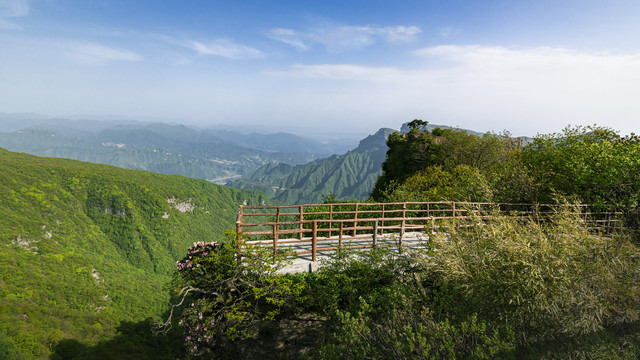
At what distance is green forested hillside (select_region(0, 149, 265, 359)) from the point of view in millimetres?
60625

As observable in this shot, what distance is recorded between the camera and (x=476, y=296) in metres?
8.02

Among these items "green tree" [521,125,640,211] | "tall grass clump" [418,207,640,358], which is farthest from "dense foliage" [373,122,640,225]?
"tall grass clump" [418,207,640,358]

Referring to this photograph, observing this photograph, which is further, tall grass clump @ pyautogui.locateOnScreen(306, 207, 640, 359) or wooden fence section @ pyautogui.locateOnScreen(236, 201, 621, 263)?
wooden fence section @ pyautogui.locateOnScreen(236, 201, 621, 263)

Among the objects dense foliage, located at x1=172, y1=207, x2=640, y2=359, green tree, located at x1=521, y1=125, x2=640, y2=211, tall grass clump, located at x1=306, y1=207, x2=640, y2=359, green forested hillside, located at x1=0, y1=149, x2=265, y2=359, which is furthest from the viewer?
green forested hillside, located at x1=0, y1=149, x2=265, y2=359

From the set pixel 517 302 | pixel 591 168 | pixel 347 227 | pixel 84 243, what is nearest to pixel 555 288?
pixel 517 302

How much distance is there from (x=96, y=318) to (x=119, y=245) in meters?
59.5

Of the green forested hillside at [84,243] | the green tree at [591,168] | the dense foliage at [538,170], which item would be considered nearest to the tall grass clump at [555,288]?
the dense foliage at [538,170]

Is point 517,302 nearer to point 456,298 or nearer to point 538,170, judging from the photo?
point 456,298

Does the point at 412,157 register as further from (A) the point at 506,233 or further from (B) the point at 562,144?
(A) the point at 506,233

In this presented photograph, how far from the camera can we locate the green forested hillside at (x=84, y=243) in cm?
6062

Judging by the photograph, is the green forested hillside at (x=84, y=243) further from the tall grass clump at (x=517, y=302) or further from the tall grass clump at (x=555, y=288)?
the tall grass clump at (x=555, y=288)

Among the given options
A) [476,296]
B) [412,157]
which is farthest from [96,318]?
[476,296]

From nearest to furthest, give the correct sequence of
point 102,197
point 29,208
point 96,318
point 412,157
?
point 412,157 → point 96,318 → point 29,208 → point 102,197

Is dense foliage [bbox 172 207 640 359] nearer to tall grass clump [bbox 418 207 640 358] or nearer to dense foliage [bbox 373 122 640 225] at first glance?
tall grass clump [bbox 418 207 640 358]
